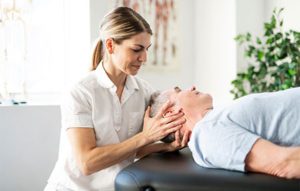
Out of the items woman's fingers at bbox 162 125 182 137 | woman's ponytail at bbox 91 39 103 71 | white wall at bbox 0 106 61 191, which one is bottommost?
Result: white wall at bbox 0 106 61 191

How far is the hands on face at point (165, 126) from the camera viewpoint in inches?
55.2

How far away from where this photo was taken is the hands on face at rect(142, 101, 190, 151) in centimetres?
140

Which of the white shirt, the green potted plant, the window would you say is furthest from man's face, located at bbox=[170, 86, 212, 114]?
the green potted plant

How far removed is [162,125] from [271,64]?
1799mm

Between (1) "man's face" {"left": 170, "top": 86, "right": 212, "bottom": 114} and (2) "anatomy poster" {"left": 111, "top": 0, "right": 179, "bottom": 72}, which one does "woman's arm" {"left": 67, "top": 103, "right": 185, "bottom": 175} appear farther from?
(2) "anatomy poster" {"left": 111, "top": 0, "right": 179, "bottom": 72}

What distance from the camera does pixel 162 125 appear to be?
141 centimetres

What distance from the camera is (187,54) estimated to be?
141 inches

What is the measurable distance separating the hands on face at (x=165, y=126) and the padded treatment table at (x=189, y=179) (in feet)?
0.62

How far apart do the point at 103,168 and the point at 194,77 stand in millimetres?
2290

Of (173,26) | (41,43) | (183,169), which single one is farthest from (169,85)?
(183,169)

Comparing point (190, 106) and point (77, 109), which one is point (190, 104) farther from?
point (77, 109)

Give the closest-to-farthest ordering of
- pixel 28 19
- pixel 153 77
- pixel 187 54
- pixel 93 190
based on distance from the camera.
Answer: pixel 93 190 < pixel 28 19 < pixel 153 77 < pixel 187 54

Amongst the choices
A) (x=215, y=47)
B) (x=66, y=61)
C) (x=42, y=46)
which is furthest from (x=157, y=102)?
(x=215, y=47)

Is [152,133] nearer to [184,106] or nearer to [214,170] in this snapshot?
[184,106]
